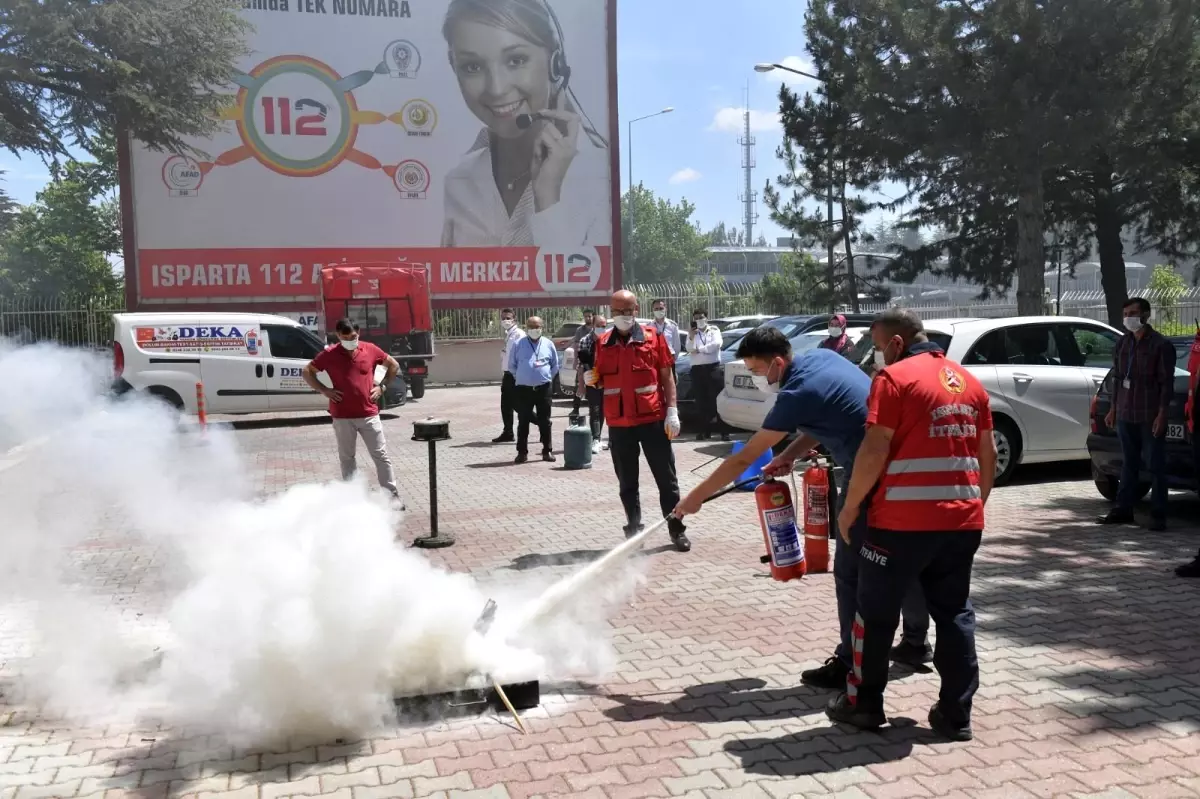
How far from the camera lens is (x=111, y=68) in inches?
808

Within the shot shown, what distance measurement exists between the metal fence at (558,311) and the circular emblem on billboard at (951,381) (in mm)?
19129

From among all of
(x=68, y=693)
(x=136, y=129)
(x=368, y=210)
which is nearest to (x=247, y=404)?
(x=136, y=129)

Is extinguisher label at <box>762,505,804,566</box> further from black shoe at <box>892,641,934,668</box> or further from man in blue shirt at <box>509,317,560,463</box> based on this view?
man in blue shirt at <box>509,317,560,463</box>

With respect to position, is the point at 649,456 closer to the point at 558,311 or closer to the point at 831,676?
the point at 831,676

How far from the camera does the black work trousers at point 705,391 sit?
14672 millimetres

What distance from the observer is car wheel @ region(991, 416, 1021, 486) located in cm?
1020

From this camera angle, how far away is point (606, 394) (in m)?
8.16

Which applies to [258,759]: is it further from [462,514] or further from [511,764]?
[462,514]

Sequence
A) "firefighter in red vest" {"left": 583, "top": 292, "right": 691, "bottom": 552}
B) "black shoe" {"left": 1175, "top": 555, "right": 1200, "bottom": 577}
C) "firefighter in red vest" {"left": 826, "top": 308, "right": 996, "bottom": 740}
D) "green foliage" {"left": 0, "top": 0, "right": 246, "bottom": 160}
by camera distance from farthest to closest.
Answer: "green foliage" {"left": 0, "top": 0, "right": 246, "bottom": 160} < "firefighter in red vest" {"left": 583, "top": 292, "right": 691, "bottom": 552} < "black shoe" {"left": 1175, "top": 555, "right": 1200, "bottom": 577} < "firefighter in red vest" {"left": 826, "top": 308, "right": 996, "bottom": 740}

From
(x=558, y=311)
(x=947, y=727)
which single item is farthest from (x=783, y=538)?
Answer: (x=558, y=311)

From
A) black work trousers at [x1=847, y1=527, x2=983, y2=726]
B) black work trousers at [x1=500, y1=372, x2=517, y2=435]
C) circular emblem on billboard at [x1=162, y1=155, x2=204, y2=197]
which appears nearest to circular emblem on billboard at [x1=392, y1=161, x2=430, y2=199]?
circular emblem on billboard at [x1=162, y1=155, x2=204, y2=197]

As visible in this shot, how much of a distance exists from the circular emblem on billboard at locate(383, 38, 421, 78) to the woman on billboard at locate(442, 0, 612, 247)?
102 cm

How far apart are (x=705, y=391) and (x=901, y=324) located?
10.1 metres

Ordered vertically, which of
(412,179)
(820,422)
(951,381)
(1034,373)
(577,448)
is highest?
(412,179)
